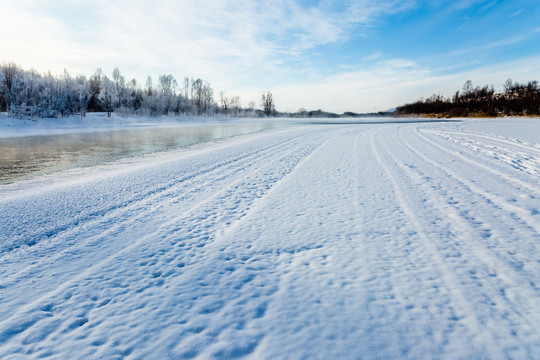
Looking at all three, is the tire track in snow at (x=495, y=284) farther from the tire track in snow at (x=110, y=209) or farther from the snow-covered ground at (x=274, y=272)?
the tire track in snow at (x=110, y=209)

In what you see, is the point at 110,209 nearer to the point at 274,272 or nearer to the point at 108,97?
the point at 274,272

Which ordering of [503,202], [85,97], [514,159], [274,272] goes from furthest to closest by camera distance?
[85,97], [514,159], [503,202], [274,272]

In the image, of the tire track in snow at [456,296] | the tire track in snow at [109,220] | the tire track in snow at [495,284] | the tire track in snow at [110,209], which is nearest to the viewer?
the tire track in snow at [456,296]

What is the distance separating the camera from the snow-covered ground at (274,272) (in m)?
2.60

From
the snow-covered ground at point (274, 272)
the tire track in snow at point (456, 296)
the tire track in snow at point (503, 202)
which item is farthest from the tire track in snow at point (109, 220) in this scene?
the tire track in snow at point (503, 202)

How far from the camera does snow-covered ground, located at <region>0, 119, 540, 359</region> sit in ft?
8.52

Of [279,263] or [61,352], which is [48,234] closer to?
[61,352]

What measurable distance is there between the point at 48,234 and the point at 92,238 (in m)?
0.94

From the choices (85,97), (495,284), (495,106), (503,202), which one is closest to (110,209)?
(495,284)

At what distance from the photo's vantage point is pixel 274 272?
12.3ft

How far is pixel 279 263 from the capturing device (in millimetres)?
3996

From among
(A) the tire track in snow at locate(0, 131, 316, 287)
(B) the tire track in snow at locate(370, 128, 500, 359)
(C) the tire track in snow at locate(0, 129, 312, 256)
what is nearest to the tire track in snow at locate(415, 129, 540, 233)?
(B) the tire track in snow at locate(370, 128, 500, 359)

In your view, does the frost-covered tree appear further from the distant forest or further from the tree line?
the distant forest

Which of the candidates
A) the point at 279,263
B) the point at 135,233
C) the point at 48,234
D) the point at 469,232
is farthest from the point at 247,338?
the point at 48,234
